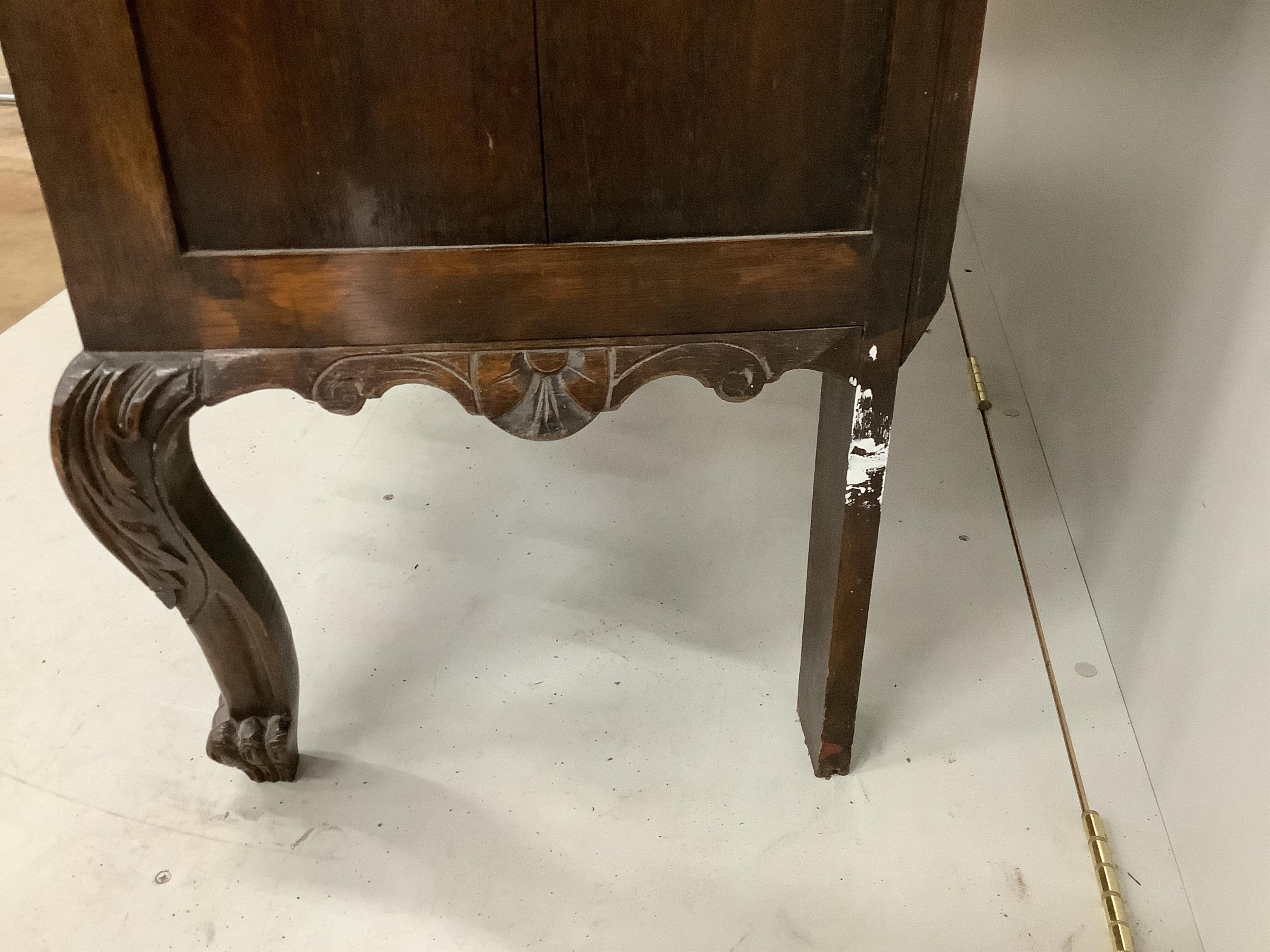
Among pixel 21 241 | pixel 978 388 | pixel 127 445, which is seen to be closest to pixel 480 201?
pixel 127 445

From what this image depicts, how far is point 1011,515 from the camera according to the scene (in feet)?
4.03

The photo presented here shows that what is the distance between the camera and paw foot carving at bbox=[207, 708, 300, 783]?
896 millimetres

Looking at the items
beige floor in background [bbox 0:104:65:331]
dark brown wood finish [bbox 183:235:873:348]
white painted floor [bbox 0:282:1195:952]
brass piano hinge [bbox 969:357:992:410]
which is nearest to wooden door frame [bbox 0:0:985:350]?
dark brown wood finish [bbox 183:235:873:348]

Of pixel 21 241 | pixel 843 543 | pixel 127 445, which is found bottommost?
pixel 21 241

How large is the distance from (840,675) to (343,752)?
1.49ft

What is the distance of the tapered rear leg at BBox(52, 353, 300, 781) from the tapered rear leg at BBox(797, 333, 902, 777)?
0.45 meters

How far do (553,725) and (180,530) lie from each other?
39 centimetres

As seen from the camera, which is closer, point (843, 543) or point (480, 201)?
point (480, 201)

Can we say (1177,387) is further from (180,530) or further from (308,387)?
(180,530)

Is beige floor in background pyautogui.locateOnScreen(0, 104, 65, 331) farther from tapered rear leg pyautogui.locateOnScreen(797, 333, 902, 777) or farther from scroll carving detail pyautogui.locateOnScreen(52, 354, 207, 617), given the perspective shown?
tapered rear leg pyautogui.locateOnScreen(797, 333, 902, 777)

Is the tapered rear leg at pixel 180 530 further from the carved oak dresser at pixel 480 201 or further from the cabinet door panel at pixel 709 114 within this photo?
the cabinet door panel at pixel 709 114

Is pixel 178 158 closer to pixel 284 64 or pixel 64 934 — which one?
pixel 284 64

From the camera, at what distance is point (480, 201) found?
646mm

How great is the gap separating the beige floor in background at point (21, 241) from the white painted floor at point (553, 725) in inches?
21.3
